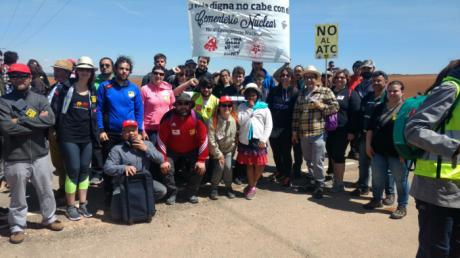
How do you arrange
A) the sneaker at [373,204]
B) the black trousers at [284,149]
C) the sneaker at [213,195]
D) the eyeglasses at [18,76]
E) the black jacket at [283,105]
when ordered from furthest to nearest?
1. the black trousers at [284,149]
2. the black jacket at [283,105]
3. the sneaker at [213,195]
4. the sneaker at [373,204]
5. the eyeglasses at [18,76]

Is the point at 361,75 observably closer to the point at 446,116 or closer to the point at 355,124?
the point at 355,124

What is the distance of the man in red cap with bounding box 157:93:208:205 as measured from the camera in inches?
214

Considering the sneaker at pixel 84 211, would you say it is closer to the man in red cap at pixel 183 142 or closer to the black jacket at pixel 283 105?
the man in red cap at pixel 183 142

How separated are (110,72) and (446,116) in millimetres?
5329

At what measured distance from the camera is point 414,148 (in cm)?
262

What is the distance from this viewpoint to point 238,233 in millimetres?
4484

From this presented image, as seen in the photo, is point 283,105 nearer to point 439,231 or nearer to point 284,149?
point 284,149

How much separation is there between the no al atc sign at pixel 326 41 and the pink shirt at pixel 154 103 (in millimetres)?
3648

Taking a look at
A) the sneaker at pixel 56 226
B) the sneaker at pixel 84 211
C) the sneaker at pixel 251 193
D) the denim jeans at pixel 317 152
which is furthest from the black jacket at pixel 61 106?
the denim jeans at pixel 317 152

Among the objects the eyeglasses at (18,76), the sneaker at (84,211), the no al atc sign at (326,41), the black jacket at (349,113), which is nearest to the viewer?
the eyeglasses at (18,76)

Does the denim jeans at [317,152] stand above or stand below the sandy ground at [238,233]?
above

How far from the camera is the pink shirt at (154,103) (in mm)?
5699

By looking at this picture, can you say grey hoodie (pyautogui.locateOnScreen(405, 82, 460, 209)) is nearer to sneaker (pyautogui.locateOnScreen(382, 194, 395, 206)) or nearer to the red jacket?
sneaker (pyautogui.locateOnScreen(382, 194, 395, 206))

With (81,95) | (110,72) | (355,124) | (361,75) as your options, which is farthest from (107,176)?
(361,75)
